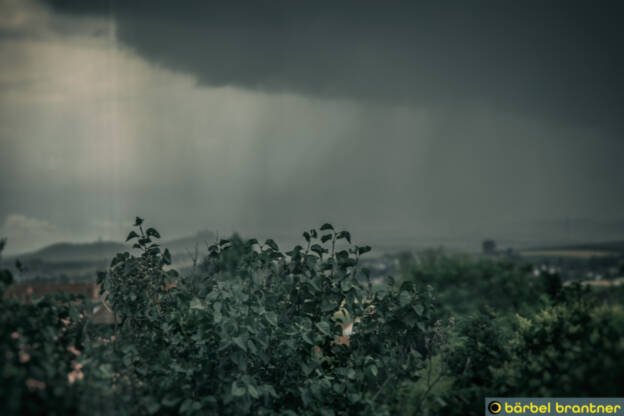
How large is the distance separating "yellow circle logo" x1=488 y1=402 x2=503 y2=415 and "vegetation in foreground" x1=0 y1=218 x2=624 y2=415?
0.36ft

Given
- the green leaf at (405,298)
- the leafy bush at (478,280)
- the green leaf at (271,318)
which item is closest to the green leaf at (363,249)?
the green leaf at (405,298)

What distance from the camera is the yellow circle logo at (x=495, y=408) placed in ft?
14.4

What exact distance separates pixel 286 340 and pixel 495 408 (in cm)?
158

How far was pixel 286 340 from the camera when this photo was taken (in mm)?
4664

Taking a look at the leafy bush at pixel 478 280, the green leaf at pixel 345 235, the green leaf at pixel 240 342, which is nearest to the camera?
the green leaf at pixel 240 342

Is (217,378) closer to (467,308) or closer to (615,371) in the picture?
(615,371)

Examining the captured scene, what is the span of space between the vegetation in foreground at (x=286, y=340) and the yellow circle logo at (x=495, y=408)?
109 mm

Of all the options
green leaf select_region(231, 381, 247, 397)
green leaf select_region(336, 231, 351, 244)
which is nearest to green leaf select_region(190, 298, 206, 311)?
green leaf select_region(231, 381, 247, 397)

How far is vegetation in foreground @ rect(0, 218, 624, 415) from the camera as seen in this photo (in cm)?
399

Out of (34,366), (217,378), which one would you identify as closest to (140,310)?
(217,378)

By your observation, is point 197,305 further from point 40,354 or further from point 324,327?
point 40,354

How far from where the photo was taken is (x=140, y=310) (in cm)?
496

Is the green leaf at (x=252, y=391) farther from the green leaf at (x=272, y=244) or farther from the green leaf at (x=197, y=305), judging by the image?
the green leaf at (x=272, y=244)

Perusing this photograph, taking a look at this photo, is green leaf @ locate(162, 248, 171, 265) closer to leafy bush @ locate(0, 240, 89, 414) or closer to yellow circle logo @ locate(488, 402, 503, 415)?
leafy bush @ locate(0, 240, 89, 414)
